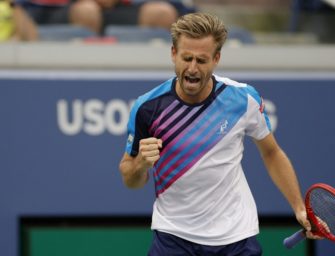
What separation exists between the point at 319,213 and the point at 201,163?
0.58 meters

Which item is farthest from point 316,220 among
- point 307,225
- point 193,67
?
point 193,67

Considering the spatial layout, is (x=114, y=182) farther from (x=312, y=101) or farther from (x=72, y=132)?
(x=312, y=101)

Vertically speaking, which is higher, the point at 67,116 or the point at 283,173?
the point at 283,173

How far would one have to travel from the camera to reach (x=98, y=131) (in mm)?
5605

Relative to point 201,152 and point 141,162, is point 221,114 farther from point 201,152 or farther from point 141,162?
point 141,162

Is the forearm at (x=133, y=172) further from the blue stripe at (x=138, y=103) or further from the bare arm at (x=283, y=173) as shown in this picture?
the bare arm at (x=283, y=173)

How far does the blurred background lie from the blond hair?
180cm

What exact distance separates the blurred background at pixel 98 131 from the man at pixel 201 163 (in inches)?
63.4

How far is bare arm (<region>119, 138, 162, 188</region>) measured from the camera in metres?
3.58

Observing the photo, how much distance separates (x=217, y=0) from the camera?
685cm

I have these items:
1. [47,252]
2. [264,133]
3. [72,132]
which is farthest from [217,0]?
[264,133]

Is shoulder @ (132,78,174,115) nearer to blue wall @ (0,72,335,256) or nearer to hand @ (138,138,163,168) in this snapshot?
hand @ (138,138,163,168)

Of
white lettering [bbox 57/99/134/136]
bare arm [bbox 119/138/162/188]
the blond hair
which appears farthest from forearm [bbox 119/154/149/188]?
white lettering [bbox 57/99/134/136]

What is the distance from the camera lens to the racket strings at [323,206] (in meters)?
3.98
